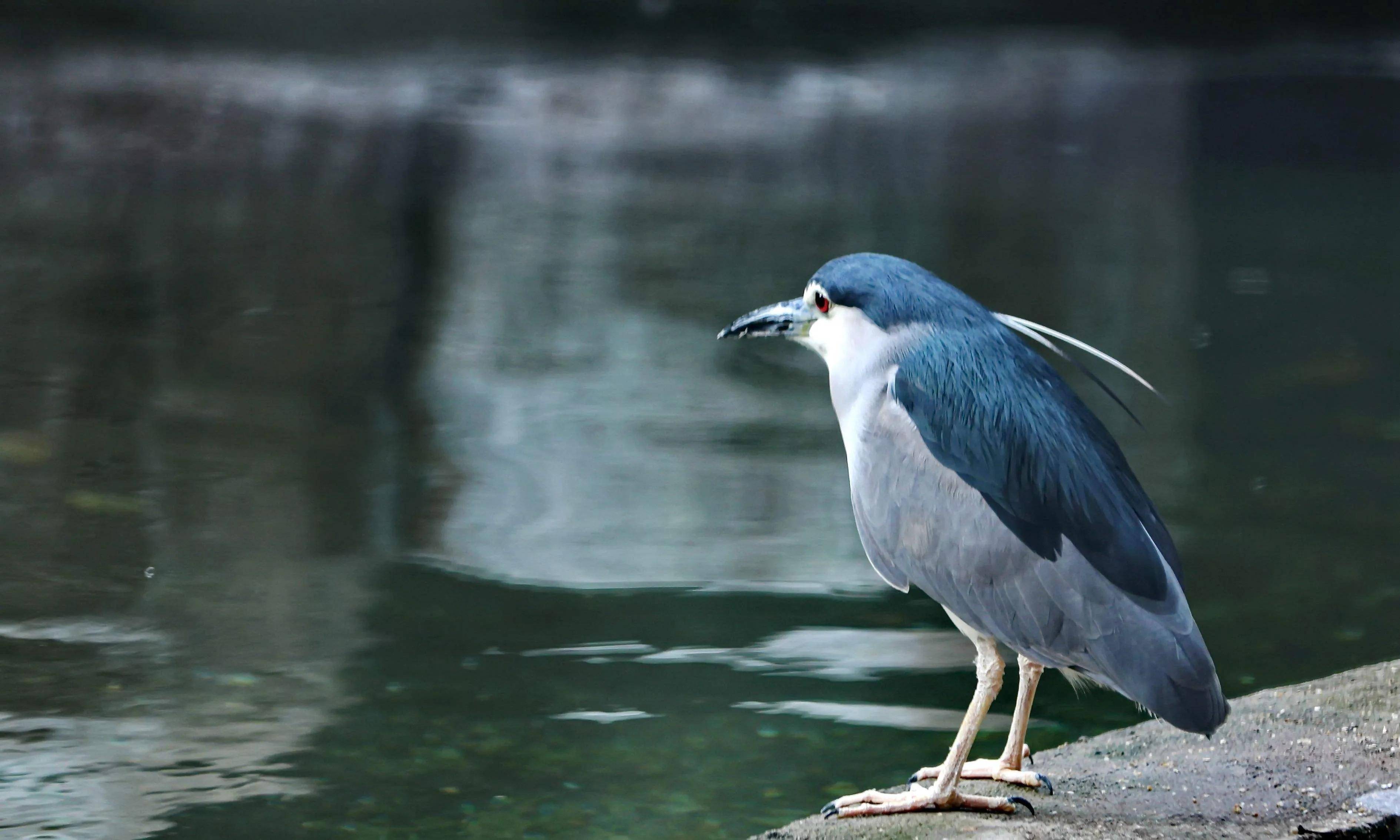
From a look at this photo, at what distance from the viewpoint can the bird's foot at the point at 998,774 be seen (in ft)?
8.25

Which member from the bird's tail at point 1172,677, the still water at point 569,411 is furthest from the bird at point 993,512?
the still water at point 569,411

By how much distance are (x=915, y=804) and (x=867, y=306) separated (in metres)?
0.76

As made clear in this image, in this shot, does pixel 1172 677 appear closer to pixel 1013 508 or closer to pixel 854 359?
pixel 1013 508

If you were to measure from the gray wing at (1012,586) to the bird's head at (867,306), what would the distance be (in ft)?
0.38

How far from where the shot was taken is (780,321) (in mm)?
2639

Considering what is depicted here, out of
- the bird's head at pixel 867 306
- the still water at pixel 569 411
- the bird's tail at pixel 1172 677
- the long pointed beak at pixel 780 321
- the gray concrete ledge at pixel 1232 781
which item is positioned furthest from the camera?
the still water at pixel 569 411

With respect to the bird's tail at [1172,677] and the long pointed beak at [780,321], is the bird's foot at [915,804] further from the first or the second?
the long pointed beak at [780,321]

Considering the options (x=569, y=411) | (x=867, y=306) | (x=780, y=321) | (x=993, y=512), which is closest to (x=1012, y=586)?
(x=993, y=512)

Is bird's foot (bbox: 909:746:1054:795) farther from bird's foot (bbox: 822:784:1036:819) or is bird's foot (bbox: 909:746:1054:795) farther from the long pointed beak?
the long pointed beak

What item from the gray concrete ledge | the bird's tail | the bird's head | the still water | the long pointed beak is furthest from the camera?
the still water

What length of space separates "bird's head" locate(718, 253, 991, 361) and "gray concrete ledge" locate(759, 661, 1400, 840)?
745mm

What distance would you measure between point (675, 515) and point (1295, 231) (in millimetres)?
4824

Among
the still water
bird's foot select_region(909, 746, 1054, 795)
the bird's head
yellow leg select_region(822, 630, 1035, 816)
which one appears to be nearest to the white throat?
the bird's head

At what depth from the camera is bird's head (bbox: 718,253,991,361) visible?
8.09 feet
